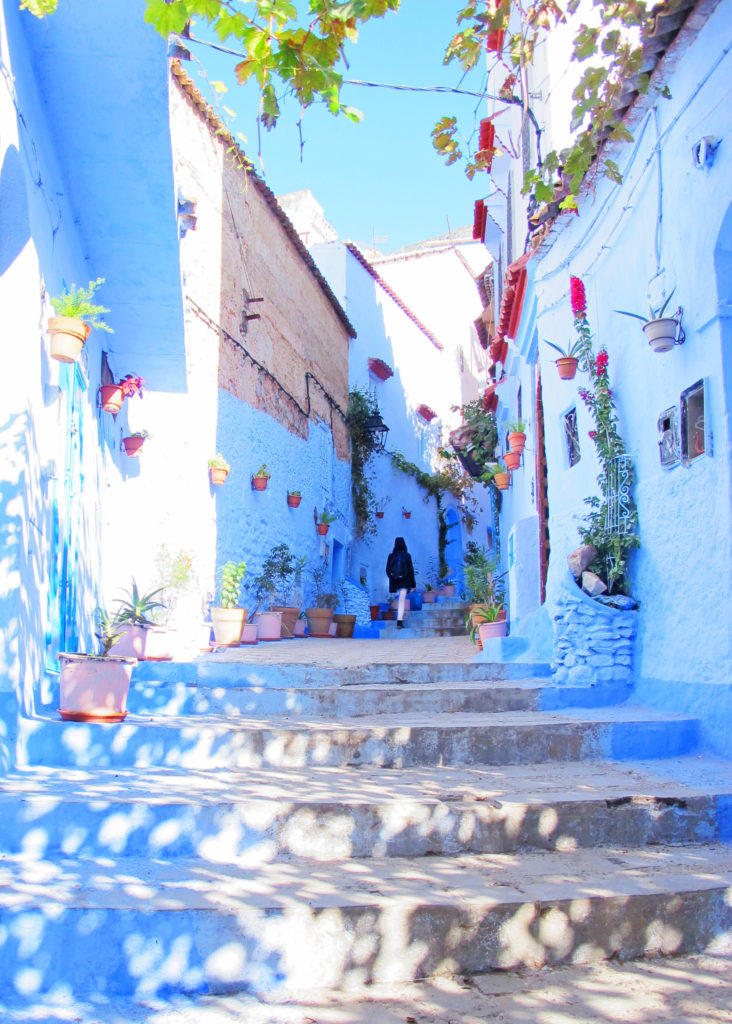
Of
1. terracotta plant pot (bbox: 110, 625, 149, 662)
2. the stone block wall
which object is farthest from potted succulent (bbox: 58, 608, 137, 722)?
the stone block wall

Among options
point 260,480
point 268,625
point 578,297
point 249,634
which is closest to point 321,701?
point 578,297

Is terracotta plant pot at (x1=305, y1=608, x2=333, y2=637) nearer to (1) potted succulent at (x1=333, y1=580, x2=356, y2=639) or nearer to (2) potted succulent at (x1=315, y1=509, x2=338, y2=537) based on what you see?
(1) potted succulent at (x1=333, y1=580, x2=356, y2=639)

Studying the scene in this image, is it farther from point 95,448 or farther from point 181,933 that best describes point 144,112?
point 181,933

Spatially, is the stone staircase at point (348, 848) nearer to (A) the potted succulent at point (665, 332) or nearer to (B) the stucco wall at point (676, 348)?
(B) the stucco wall at point (676, 348)

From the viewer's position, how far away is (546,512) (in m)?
8.37

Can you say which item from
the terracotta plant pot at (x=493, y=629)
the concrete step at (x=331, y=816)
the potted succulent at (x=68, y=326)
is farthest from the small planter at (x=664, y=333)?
the terracotta plant pot at (x=493, y=629)

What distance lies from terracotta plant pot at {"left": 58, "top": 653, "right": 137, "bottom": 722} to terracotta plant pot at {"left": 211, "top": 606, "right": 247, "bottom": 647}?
166 inches

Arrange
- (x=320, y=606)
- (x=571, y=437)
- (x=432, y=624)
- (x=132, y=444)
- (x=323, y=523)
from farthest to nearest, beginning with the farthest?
(x=432, y=624) → (x=323, y=523) → (x=320, y=606) → (x=132, y=444) → (x=571, y=437)

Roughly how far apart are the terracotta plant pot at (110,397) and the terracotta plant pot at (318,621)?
21.1 ft

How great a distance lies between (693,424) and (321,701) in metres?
2.77

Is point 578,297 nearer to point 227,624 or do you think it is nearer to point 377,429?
point 227,624

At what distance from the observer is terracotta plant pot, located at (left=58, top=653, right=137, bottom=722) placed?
13.8 feet

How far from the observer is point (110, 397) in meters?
6.32

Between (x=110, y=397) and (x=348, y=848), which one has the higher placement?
(x=110, y=397)
